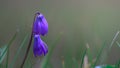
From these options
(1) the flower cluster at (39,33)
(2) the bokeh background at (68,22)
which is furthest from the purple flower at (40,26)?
(2) the bokeh background at (68,22)

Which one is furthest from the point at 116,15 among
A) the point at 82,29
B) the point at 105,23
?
the point at 82,29

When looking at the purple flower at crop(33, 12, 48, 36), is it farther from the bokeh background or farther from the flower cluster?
the bokeh background

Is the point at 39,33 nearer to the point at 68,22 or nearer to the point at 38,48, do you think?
the point at 38,48

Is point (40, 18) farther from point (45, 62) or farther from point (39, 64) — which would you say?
point (39, 64)

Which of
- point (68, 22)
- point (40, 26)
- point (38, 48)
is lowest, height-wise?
point (68, 22)

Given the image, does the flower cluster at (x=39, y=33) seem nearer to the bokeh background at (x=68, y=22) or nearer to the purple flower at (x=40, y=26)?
the purple flower at (x=40, y=26)

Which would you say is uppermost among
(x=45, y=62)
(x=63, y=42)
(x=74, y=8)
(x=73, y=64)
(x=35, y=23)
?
(x=35, y=23)

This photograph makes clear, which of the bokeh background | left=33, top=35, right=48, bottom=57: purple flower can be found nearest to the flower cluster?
left=33, top=35, right=48, bottom=57: purple flower

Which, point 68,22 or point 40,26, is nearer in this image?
point 40,26

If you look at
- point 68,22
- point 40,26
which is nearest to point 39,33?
point 40,26
